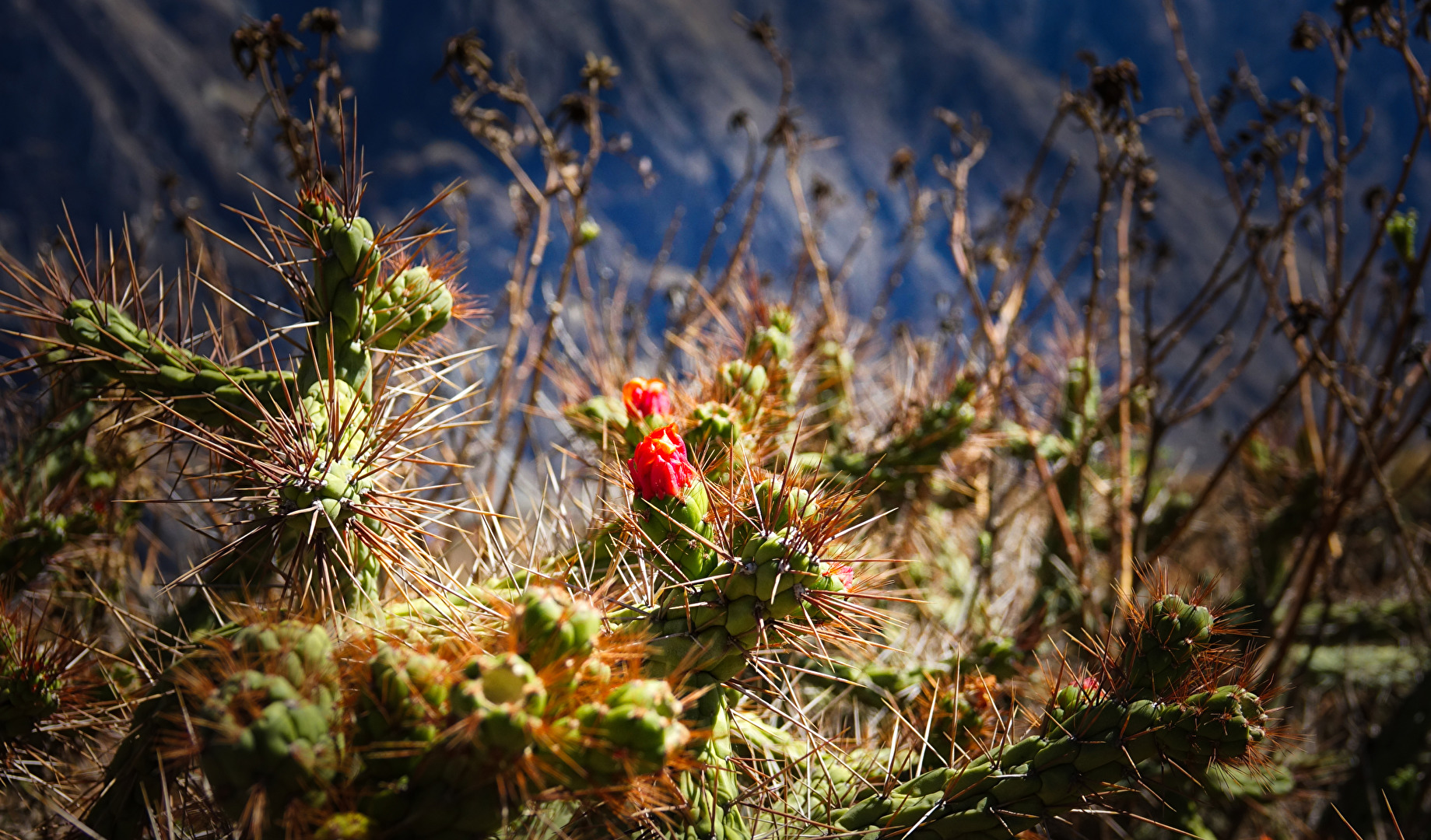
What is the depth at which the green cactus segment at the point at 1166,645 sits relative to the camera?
3.04 ft

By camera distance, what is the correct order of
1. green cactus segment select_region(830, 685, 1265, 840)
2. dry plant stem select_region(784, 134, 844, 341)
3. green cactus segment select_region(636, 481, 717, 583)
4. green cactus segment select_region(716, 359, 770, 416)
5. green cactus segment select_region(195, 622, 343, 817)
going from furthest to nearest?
dry plant stem select_region(784, 134, 844, 341)
green cactus segment select_region(716, 359, 770, 416)
green cactus segment select_region(636, 481, 717, 583)
green cactus segment select_region(830, 685, 1265, 840)
green cactus segment select_region(195, 622, 343, 817)

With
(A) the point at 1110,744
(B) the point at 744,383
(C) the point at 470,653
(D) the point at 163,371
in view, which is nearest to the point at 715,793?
(C) the point at 470,653

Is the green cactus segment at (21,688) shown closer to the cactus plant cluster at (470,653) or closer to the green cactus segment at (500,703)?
the cactus plant cluster at (470,653)

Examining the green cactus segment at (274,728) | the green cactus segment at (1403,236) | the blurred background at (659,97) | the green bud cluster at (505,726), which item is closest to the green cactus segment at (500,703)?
the green bud cluster at (505,726)

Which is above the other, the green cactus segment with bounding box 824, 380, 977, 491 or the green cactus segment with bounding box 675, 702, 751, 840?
the green cactus segment with bounding box 824, 380, 977, 491

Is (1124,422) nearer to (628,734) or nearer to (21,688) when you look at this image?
(628,734)

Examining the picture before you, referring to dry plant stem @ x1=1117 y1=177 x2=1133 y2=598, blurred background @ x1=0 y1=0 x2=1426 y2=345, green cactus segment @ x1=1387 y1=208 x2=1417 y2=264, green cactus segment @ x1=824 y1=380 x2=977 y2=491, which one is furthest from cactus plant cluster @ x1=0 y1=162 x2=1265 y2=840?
blurred background @ x1=0 y1=0 x2=1426 y2=345

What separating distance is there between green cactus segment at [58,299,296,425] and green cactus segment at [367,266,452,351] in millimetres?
148

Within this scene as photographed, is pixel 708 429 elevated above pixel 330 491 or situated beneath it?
elevated above

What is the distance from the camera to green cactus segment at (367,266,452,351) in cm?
110

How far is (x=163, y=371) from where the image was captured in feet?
3.47

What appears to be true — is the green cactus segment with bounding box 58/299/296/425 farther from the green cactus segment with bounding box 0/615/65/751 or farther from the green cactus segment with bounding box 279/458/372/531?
the green cactus segment with bounding box 0/615/65/751

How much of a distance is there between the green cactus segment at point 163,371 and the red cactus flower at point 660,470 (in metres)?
0.48

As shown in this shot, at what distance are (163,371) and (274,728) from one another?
0.66 metres
